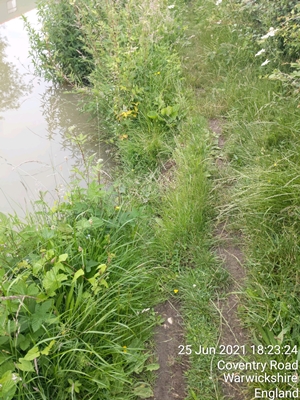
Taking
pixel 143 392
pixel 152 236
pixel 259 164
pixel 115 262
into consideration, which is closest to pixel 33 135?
pixel 152 236

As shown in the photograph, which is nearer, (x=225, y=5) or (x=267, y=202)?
(x=267, y=202)

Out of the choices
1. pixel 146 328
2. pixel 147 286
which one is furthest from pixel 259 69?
pixel 146 328

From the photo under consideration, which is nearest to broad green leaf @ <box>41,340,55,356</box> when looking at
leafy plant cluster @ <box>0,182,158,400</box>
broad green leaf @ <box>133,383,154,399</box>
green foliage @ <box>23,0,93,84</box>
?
leafy plant cluster @ <box>0,182,158,400</box>

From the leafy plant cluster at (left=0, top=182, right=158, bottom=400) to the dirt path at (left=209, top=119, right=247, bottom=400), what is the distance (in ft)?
1.40

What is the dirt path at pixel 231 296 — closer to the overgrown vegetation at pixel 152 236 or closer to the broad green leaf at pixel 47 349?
the overgrown vegetation at pixel 152 236

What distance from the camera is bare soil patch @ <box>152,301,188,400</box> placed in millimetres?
1705

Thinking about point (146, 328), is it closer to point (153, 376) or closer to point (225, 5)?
point (153, 376)

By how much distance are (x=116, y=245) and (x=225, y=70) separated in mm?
2690

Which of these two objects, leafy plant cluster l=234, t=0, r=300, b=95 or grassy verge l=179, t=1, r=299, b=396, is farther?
leafy plant cluster l=234, t=0, r=300, b=95

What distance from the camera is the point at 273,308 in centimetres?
172

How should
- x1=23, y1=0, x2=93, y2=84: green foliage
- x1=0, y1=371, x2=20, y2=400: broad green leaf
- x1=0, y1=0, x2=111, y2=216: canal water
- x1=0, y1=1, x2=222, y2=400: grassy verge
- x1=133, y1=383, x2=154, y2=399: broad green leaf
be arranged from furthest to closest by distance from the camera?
x1=23, y1=0, x2=93, y2=84: green foliage → x1=0, y1=0, x2=111, y2=216: canal water → x1=133, y1=383, x2=154, y2=399: broad green leaf → x1=0, y1=1, x2=222, y2=400: grassy verge → x1=0, y1=371, x2=20, y2=400: broad green leaf

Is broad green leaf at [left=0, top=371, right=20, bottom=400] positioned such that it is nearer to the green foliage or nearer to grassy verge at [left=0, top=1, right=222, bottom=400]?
grassy verge at [left=0, top=1, right=222, bottom=400]

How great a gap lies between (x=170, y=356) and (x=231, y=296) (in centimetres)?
50

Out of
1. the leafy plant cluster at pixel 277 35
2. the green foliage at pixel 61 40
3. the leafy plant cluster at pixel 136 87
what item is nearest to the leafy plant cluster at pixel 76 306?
the leafy plant cluster at pixel 136 87
